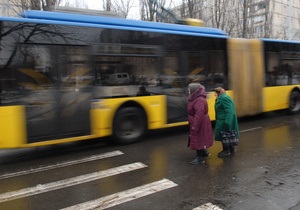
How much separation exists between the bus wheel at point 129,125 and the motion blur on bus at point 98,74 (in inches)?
1.0

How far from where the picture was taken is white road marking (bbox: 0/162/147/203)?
205 inches

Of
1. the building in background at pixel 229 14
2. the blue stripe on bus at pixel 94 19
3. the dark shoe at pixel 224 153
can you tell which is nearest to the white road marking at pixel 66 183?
the dark shoe at pixel 224 153

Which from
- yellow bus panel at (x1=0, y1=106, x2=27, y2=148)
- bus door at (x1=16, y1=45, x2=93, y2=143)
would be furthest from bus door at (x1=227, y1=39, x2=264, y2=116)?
yellow bus panel at (x1=0, y1=106, x2=27, y2=148)

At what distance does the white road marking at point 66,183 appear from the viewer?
5201 millimetres

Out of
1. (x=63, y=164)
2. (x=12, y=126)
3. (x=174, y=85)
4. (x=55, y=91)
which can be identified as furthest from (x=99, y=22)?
(x=63, y=164)

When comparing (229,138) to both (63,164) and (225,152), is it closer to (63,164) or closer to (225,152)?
(225,152)

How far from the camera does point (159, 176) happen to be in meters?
5.88

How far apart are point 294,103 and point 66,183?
35.4ft

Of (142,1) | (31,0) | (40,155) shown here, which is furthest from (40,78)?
(142,1)

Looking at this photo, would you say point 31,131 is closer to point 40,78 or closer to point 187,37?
point 40,78

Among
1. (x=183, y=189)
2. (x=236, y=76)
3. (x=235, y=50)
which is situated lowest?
(x=183, y=189)

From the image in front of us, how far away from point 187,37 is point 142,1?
1397 cm

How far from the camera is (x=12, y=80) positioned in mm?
6867

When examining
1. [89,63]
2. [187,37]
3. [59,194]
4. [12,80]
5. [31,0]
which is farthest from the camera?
[31,0]
